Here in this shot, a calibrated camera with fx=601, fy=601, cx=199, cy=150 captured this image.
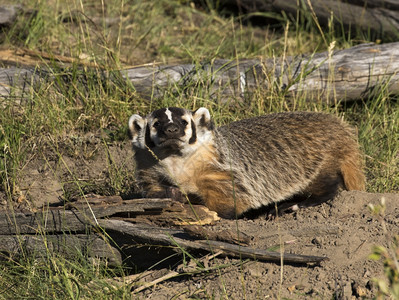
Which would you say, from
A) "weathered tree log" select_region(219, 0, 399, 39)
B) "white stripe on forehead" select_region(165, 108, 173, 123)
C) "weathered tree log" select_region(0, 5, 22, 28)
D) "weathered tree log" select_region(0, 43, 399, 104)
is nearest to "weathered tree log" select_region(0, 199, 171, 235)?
"white stripe on forehead" select_region(165, 108, 173, 123)

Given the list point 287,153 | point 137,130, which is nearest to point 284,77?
point 287,153

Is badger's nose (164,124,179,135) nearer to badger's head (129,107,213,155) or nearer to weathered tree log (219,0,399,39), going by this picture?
badger's head (129,107,213,155)

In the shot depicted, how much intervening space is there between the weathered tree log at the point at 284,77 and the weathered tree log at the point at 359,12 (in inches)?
33.2

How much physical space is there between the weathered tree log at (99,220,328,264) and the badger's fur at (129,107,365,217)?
1.74 feet

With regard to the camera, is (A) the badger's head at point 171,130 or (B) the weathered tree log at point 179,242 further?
(A) the badger's head at point 171,130

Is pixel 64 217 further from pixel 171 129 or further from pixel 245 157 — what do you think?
pixel 245 157

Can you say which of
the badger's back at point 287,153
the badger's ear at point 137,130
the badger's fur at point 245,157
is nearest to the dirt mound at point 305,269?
the badger's fur at point 245,157

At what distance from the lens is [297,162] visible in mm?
4535

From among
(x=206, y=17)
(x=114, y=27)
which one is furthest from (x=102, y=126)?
(x=206, y=17)

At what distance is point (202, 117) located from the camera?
13.7 feet

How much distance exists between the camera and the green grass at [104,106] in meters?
4.59

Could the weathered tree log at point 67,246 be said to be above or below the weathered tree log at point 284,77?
below

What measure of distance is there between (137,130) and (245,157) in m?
0.82

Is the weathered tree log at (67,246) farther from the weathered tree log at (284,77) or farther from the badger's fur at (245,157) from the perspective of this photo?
the weathered tree log at (284,77)
